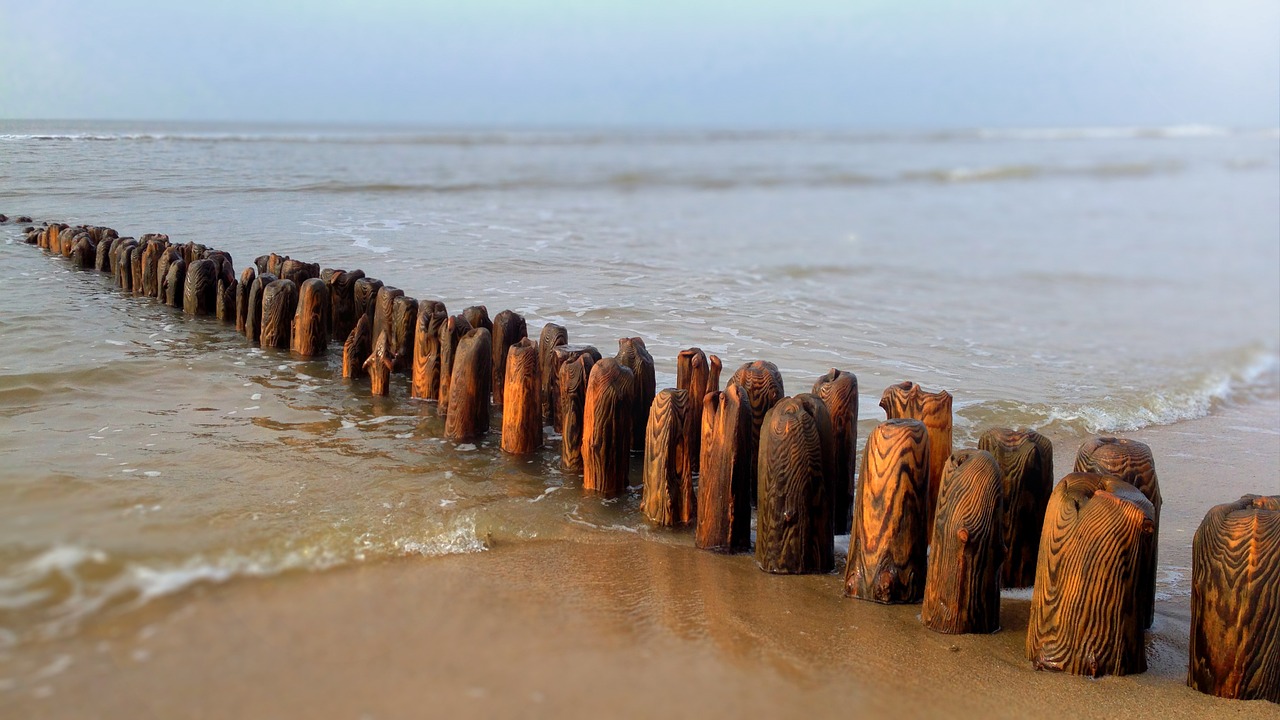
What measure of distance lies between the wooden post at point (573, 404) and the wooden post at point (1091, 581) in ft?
7.76

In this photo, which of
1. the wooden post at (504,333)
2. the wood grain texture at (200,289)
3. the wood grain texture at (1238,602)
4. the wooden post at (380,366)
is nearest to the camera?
the wood grain texture at (1238,602)

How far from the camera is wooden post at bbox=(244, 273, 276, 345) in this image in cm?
738

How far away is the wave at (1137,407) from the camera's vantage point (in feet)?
22.1

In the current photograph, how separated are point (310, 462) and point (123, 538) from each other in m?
1.15

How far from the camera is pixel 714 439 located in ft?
13.6

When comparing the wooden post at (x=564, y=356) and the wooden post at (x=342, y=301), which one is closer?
the wooden post at (x=564, y=356)

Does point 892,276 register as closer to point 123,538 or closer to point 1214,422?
point 1214,422

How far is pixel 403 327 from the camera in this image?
21.5 ft

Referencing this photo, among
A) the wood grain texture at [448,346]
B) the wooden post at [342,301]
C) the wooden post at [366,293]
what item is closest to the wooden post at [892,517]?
the wood grain texture at [448,346]

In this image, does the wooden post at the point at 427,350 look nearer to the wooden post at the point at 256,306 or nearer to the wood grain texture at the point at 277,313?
the wood grain texture at the point at 277,313

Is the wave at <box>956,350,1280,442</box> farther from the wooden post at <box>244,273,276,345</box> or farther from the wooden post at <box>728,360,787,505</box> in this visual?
the wooden post at <box>244,273,276,345</box>

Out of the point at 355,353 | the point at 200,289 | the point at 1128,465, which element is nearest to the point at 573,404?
the point at 355,353

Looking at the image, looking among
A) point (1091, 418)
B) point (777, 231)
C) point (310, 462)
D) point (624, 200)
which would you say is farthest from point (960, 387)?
point (624, 200)

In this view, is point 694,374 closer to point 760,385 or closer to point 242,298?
point 760,385
